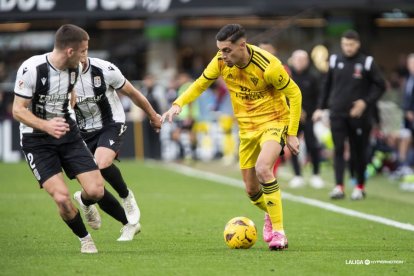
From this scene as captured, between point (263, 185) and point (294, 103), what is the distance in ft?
2.91

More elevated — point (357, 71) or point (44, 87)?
point (44, 87)

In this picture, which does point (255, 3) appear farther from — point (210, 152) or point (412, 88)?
point (412, 88)

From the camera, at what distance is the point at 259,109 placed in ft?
34.0

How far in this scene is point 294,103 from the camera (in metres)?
10.1

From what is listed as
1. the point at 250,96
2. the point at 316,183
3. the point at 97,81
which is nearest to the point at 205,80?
the point at 250,96

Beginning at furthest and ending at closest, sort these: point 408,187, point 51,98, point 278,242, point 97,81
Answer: point 408,187 < point 97,81 < point 278,242 < point 51,98

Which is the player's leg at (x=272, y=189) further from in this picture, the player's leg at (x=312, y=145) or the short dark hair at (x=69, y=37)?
the player's leg at (x=312, y=145)

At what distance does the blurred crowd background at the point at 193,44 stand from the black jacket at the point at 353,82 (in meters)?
5.03

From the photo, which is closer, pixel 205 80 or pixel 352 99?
pixel 205 80

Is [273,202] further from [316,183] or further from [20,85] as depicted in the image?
[316,183]

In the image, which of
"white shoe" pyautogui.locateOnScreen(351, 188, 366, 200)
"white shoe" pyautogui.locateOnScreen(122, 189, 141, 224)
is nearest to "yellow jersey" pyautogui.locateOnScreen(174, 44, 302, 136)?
"white shoe" pyautogui.locateOnScreen(122, 189, 141, 224)

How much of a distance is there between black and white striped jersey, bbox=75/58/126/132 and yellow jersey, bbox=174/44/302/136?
765 millimetres

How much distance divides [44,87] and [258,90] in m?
2.27

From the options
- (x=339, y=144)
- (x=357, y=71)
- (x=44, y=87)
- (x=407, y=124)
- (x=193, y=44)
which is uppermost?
(x=44, y=87)
